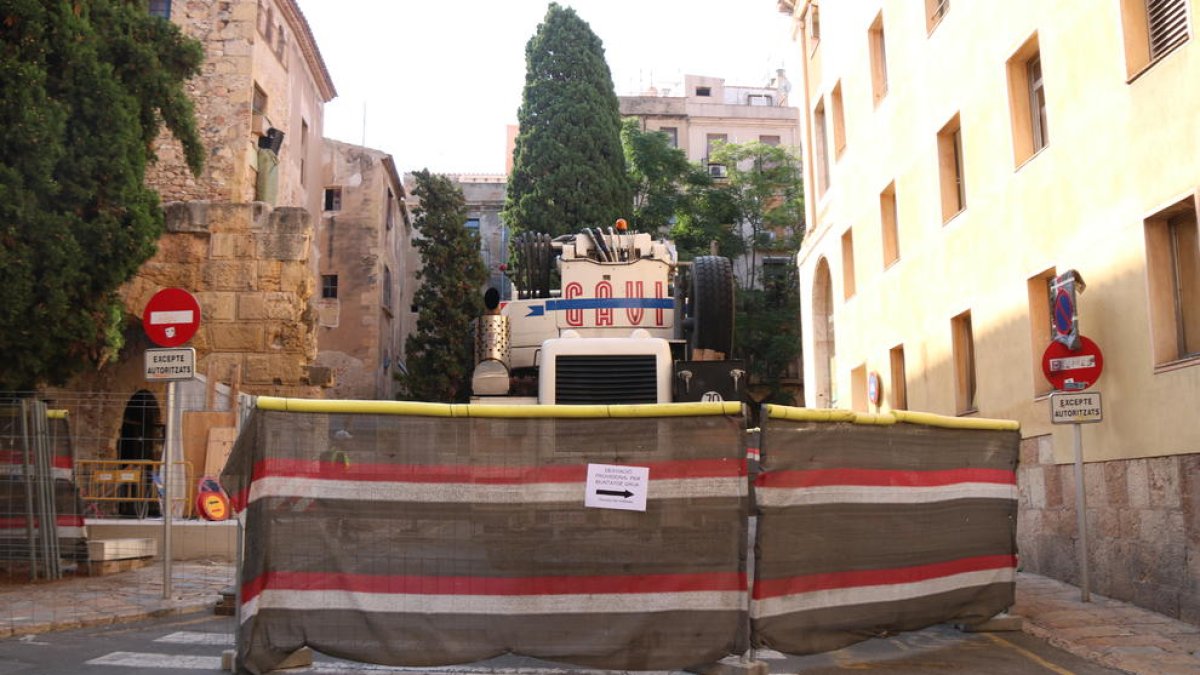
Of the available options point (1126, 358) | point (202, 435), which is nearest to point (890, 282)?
point (1126, 358)

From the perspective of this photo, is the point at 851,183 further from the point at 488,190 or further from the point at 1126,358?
the point at 488,190

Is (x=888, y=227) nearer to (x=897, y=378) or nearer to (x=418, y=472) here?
(x=897, y=378)

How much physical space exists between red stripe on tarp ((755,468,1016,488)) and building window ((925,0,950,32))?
9443mm

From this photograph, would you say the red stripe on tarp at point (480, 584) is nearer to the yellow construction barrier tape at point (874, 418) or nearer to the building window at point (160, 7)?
the yellow construction barrier tape at point (874, 418)

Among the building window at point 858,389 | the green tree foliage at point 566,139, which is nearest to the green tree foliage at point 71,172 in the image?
the building window at point 858,389

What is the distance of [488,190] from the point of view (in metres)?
51.6

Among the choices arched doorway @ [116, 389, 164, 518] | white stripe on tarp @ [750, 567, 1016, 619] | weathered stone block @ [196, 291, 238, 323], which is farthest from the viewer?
weathered stone block @ [196, 291, 238, 323]

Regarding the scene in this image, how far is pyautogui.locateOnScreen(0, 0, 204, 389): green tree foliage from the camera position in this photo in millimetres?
10133

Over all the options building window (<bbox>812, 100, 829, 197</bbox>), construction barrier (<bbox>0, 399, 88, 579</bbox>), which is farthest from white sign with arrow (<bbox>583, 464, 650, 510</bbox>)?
building window (<bbox>812, 100, 829, 197</bbox>)

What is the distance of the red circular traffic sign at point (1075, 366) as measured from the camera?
1015 centimetres

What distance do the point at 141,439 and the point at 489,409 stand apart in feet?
30.8

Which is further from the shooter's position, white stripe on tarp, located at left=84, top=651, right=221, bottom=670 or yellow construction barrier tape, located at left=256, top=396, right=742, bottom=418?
white stripe on tarp, located at left=84, top=651, right=221, bottom=670

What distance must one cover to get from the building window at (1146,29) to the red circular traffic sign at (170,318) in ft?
28.8

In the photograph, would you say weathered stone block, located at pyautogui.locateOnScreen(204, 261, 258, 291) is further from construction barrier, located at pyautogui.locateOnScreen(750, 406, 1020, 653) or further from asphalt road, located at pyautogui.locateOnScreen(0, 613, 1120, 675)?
construction barrier, located at pyautogui.locateOnScreen(750, 406, 1020, 653)
